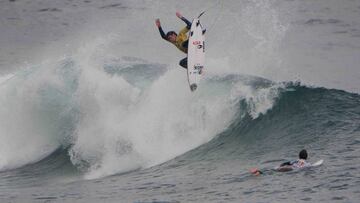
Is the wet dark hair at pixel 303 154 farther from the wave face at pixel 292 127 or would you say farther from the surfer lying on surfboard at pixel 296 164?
the wave face at pixel 292 127

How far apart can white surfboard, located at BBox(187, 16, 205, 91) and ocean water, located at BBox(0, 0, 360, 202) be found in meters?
1.26

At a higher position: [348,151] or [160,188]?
[348,151]

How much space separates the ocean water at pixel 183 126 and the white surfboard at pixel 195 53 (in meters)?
1.26

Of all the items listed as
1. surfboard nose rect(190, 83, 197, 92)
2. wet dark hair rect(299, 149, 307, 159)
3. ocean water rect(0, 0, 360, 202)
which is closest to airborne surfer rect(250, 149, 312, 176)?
wet dark hair rect(299, 149, 307, 159)

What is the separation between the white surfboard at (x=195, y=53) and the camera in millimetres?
21969

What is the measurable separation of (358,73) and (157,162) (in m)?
11.2

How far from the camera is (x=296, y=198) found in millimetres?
16516

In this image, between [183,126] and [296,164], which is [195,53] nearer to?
[183,126]

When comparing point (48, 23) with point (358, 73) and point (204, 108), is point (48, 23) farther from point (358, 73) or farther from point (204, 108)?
point (204, 108)

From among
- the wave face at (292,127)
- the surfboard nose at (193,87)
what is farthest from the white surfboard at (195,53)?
the wave face at (292,127)

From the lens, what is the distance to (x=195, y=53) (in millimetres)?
22156

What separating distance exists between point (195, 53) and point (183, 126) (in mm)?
2141

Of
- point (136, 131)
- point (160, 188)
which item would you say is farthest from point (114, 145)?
point (160, 188)

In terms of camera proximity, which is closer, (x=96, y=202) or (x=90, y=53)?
(x=96, y=202)
